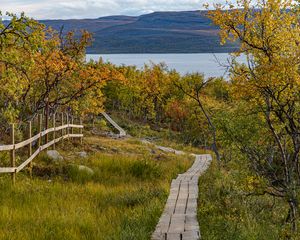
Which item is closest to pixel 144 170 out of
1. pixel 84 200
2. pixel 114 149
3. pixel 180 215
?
pixel 84 200

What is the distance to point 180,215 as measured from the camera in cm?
866

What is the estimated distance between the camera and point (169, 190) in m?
11.6

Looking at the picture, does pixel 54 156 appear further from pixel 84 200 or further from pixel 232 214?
pixel 232 214

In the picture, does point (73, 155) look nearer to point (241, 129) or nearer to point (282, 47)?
point (241, 129)

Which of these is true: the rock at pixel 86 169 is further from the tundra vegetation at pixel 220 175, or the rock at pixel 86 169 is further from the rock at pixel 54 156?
the rock at pixel 54 156

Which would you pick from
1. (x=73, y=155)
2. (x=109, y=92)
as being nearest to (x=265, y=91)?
(x=73, y=155)

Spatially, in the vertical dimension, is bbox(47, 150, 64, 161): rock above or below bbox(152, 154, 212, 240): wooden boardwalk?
below

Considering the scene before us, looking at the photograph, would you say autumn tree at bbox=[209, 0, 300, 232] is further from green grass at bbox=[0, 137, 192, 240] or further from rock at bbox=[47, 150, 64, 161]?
rock at bbox=[47, 150, 64, 161]

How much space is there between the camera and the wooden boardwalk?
7242 mm

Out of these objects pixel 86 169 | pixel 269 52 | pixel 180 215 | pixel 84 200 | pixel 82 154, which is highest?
pixel 269 52

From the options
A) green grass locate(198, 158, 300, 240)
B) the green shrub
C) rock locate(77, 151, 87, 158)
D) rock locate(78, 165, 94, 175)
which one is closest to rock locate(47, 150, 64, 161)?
rock locate(78, 165, 94, 175)

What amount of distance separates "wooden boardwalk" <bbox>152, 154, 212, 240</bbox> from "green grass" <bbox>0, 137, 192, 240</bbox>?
0.21 meters

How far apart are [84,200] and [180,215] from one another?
287cm

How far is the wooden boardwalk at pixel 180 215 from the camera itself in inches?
285
